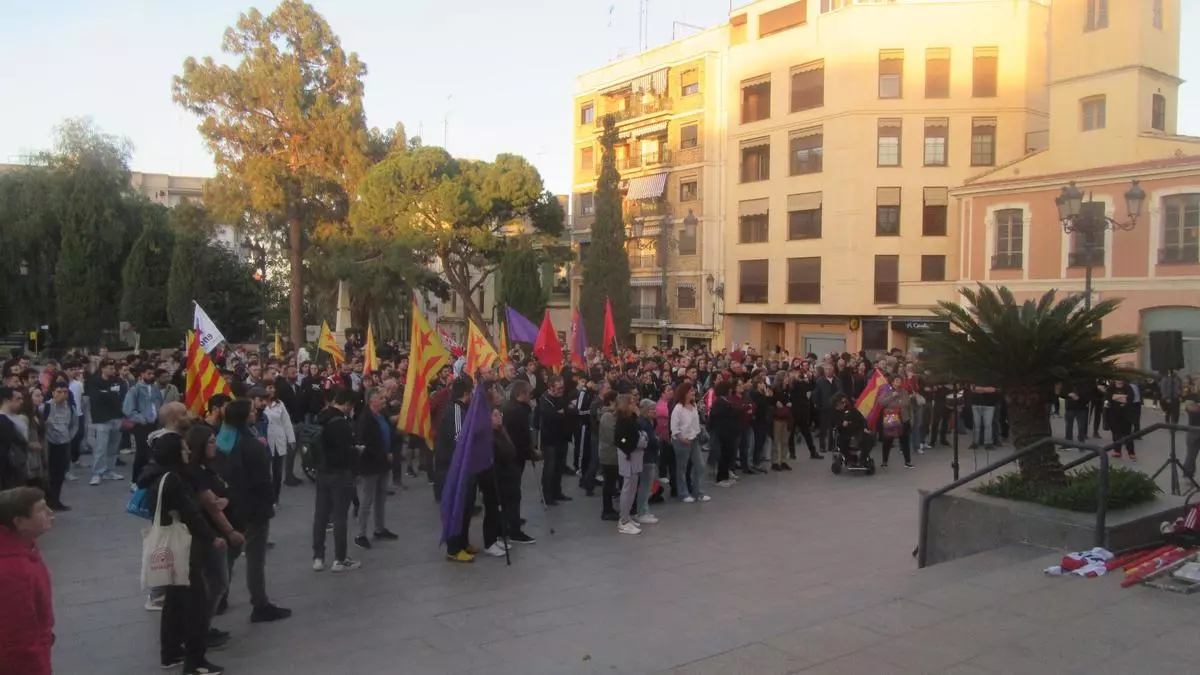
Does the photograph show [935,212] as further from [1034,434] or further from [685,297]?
[1034,434]

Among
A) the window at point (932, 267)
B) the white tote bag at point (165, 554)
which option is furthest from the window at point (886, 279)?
the white tote bag at point (165, 554)

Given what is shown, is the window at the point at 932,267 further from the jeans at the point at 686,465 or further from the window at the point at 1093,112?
the jeans at the point at 686,465

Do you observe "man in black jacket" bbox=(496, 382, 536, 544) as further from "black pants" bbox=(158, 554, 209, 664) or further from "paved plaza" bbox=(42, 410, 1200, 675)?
"black pants" bbox=(158, 554, 209, 664)

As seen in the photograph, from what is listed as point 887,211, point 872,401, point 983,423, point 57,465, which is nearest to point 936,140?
point 887,211

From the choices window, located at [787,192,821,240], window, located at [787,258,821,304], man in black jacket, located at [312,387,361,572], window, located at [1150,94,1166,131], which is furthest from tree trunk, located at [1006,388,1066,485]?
window, located at [787,192,821,240]

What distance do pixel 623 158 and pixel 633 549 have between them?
130ft

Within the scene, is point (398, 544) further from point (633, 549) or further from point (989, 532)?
point (989, 532)

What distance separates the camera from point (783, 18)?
3900 centimetres

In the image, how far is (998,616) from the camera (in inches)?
237

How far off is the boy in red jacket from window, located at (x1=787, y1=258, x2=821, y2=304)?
1404 inches

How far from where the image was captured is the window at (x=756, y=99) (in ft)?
130

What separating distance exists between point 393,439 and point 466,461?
374cm

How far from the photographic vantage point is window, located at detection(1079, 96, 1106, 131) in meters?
28.3

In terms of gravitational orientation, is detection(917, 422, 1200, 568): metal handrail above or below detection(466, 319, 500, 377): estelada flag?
below
